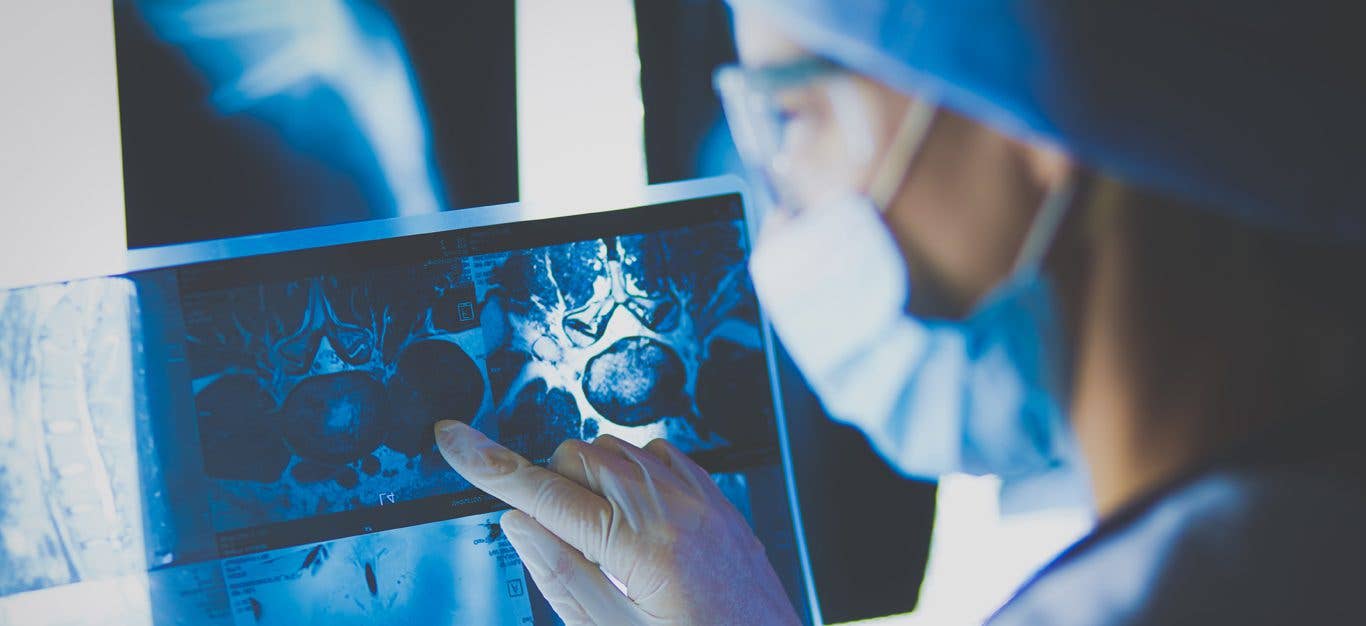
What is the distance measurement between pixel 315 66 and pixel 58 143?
12.3 inches

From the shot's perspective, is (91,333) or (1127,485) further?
(1127,485)

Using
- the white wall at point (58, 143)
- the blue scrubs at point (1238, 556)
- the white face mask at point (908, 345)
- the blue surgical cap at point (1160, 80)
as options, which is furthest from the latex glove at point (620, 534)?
the blue surgical cap at point (1160, 80)

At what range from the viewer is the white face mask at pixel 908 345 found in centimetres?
104

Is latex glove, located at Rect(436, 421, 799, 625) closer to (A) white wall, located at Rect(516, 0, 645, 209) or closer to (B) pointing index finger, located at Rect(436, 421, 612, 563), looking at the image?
(B) pointing index finger, located at Rect(436, 421, 612, 563)

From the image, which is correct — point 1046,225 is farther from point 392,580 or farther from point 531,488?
point 392,580

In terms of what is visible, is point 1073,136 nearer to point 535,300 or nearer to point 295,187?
point 535,300

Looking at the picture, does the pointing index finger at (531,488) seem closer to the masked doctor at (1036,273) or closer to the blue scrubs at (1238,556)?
the masked doctor at (1036,273)

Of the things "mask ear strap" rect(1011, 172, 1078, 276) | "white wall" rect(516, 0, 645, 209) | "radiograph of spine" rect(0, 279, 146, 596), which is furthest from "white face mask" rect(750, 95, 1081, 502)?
"radiograph of spine" rect(0, 279, 146, 596)

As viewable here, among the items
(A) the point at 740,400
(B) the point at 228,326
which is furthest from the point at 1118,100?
(B) the point at 228,326

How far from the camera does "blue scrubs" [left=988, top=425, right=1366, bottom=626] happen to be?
867 millimetres

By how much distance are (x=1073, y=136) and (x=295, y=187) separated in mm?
999

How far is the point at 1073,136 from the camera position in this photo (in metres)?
1.03

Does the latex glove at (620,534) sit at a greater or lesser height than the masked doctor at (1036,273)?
lesser

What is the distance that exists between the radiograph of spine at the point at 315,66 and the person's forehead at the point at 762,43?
1.39ft
